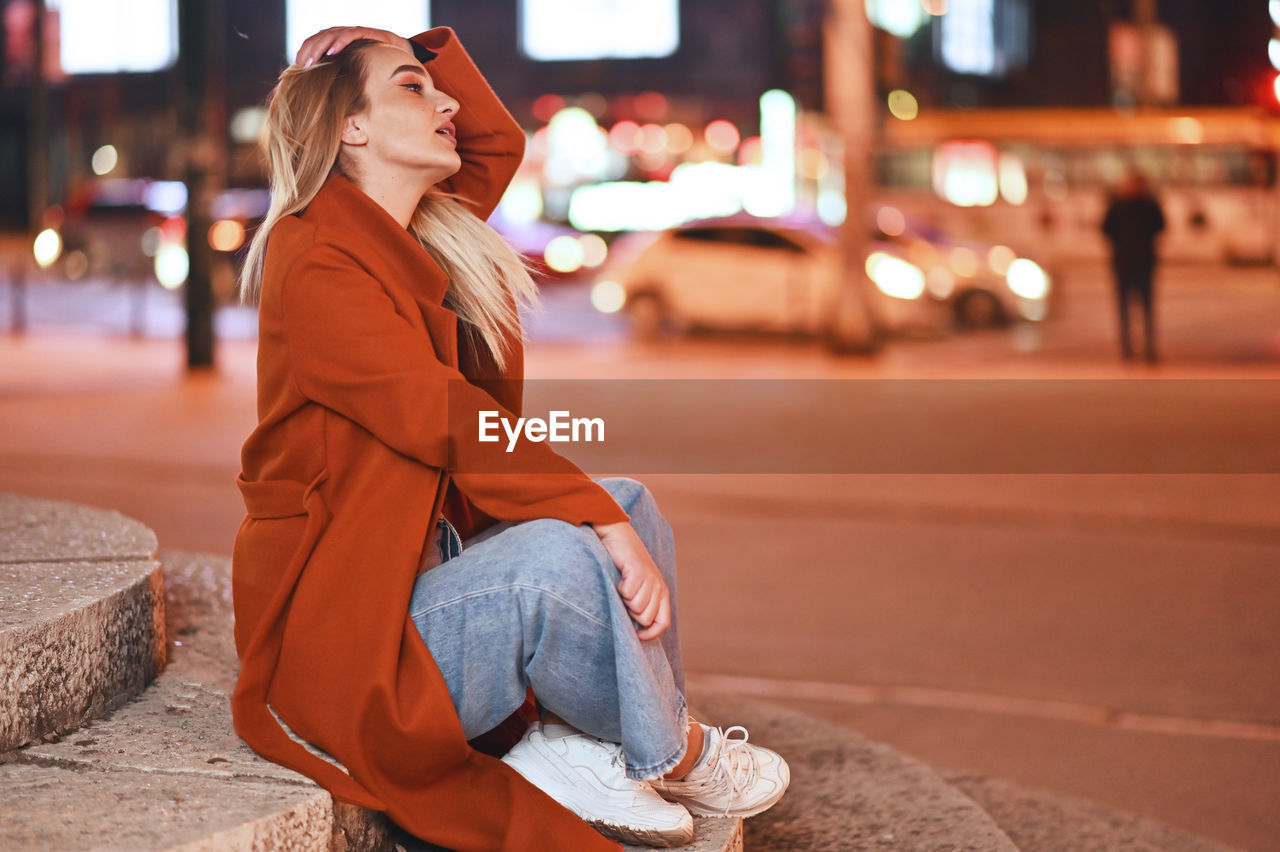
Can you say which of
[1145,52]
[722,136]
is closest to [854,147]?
[1145,52]

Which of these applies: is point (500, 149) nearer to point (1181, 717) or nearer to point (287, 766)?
point (287, 766)

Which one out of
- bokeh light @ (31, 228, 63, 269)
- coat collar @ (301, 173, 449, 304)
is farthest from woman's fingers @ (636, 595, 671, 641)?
bokeh light @ (31, 228, 63, 269)

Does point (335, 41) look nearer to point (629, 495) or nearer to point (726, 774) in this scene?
point (629, 495)

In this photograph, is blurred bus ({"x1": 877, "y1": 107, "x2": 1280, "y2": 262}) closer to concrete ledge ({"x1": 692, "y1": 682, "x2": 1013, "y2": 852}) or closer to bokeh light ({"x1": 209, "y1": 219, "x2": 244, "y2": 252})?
bokeh light ({"x1": 209, "y1": 219, "x2": 244, "y2": 252})

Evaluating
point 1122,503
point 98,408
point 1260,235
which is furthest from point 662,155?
point 1122,503

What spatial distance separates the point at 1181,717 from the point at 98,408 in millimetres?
9188

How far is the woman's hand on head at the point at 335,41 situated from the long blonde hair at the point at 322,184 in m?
0.02

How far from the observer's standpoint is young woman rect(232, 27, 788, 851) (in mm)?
2488

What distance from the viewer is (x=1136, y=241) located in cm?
1520

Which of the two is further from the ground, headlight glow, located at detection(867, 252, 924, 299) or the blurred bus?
the blurred bus

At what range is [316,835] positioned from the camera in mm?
2451

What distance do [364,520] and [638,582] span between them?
46 cm

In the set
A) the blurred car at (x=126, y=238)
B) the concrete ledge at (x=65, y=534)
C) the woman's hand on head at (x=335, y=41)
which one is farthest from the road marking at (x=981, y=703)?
the blurred car at (x=126, y=238)

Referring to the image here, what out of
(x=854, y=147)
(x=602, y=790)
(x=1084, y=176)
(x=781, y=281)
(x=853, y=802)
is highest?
(x=1084, y=176)
